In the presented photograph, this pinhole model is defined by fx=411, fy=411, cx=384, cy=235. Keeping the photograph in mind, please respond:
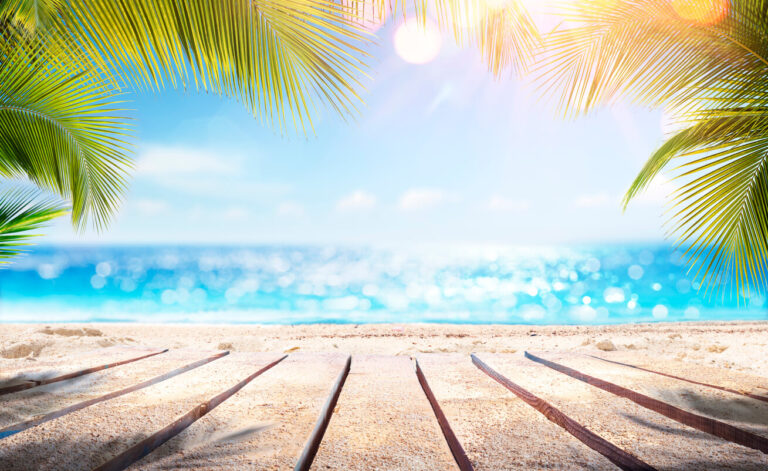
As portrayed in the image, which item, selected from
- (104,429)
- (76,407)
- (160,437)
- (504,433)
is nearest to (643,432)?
(504,433)

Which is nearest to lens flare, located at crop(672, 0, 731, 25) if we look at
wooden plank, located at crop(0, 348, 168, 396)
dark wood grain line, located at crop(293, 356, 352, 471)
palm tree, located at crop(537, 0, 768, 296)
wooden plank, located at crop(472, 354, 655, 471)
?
palm tree, located at crop(537, 0, 768, 296)

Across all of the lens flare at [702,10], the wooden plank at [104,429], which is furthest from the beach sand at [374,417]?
the lens flare at [702,10]

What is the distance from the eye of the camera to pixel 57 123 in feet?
10.6

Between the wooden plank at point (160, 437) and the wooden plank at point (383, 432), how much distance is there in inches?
14.2

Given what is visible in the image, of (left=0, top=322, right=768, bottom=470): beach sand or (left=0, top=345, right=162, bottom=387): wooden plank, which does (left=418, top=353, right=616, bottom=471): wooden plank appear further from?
(left=0, top=345, right=162, bottom=387): wooden plank

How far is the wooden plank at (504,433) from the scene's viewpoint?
82 centimetres

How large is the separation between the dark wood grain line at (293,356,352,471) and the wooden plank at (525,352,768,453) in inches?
35.9

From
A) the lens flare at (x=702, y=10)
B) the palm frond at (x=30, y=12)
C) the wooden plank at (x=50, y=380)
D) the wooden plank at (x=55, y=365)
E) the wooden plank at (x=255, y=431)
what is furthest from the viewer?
the lens flare at (x=702, y=10)

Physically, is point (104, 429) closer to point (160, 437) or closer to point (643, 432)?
point (160, 437)

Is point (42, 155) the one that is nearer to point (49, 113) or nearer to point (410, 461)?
point (49, 113)

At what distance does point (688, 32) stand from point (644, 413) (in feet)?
9.00

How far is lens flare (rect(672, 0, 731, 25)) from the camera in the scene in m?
2.59

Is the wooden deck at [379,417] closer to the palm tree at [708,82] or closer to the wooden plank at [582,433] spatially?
the wooden plank at [582,433]

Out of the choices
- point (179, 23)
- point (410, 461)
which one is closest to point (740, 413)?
point (410, 461)
